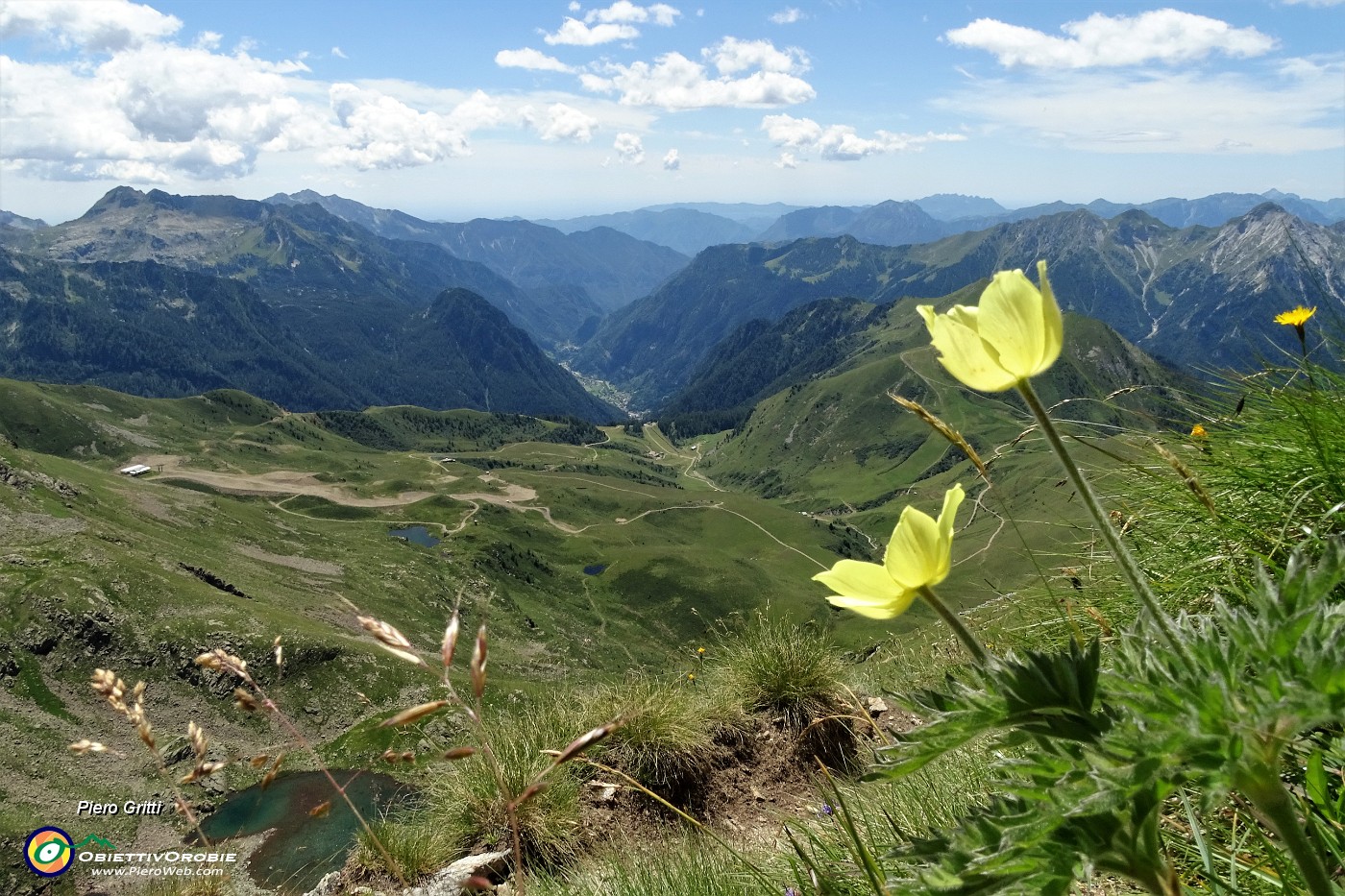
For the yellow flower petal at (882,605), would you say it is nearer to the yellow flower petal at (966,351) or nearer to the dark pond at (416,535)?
the yellow flower petal at (966,351)

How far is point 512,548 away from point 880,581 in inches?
7209

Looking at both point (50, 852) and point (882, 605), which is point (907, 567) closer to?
point (882, 605)

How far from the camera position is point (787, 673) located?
29.9 ft

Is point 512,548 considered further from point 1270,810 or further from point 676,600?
point 1270,810

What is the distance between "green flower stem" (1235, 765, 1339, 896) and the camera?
4.56 feet

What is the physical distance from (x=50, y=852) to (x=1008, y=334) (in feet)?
32.5

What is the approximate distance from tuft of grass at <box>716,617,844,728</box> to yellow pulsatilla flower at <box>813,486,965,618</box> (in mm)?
7443

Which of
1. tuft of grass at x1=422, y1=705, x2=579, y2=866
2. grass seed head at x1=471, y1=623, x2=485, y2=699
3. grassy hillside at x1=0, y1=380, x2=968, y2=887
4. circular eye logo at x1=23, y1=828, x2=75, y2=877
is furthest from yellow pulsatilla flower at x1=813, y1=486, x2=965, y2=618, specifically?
grassy hillside at x1=0, y1=380, x2=968, y2=887

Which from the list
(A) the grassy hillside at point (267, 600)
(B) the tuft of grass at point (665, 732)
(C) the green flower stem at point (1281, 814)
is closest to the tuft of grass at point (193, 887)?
(B) the tuft of grass at point (665, 732)

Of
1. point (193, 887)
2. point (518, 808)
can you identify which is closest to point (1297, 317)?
point (518, 808)

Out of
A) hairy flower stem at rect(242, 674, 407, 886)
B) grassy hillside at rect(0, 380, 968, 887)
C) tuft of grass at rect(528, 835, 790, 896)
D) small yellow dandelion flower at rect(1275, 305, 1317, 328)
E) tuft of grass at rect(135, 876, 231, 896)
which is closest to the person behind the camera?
hairy flower stem at rect(242, 674, 407, 886)

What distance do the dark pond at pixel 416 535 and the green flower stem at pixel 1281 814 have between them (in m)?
185

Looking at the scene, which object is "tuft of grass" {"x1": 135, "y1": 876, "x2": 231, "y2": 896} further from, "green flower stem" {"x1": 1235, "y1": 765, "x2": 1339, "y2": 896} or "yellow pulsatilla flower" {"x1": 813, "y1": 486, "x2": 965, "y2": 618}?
"green flower stem" {"x1": 1235, "y1": 765, "x2": 1339, "y2": 896}

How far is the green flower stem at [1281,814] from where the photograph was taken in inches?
54.7
